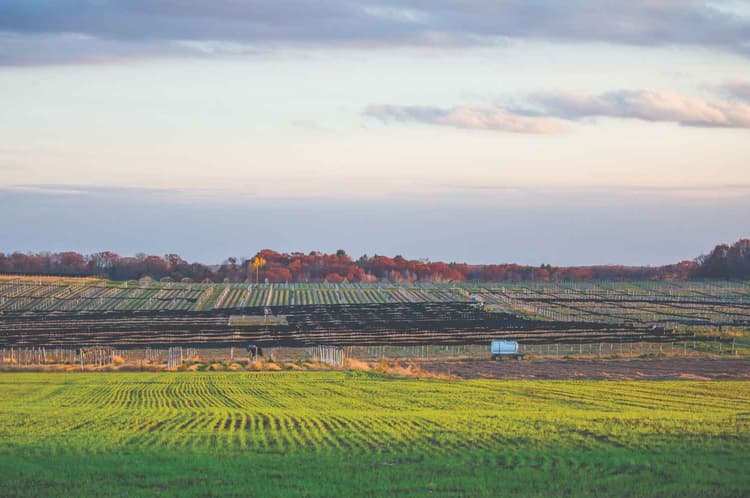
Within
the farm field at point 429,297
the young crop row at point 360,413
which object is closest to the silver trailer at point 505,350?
the young crop row at point 360,413

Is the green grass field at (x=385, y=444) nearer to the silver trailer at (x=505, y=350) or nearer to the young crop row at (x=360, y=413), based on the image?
the young crop row at (x=360, y=413)

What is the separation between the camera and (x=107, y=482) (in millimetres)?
13648

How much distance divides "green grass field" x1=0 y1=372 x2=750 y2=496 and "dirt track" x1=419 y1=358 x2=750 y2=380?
10.4m

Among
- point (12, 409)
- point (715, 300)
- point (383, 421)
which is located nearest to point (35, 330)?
point (12, 409)

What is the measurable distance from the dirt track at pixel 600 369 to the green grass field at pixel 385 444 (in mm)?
10450

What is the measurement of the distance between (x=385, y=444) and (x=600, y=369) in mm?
30807

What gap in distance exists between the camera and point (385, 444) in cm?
1748

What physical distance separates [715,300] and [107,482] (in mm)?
94740

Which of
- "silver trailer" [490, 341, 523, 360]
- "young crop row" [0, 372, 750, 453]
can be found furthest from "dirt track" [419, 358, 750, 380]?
"young crop row" [0, 372, 750, 453]

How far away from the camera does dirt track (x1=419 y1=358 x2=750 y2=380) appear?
139 feet

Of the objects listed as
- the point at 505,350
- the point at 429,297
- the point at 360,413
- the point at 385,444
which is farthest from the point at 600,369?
the point at 429,297

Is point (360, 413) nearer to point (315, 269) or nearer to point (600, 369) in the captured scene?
point (600, 369)

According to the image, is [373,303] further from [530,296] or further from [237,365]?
[237,365]

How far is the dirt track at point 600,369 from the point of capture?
42281mm
